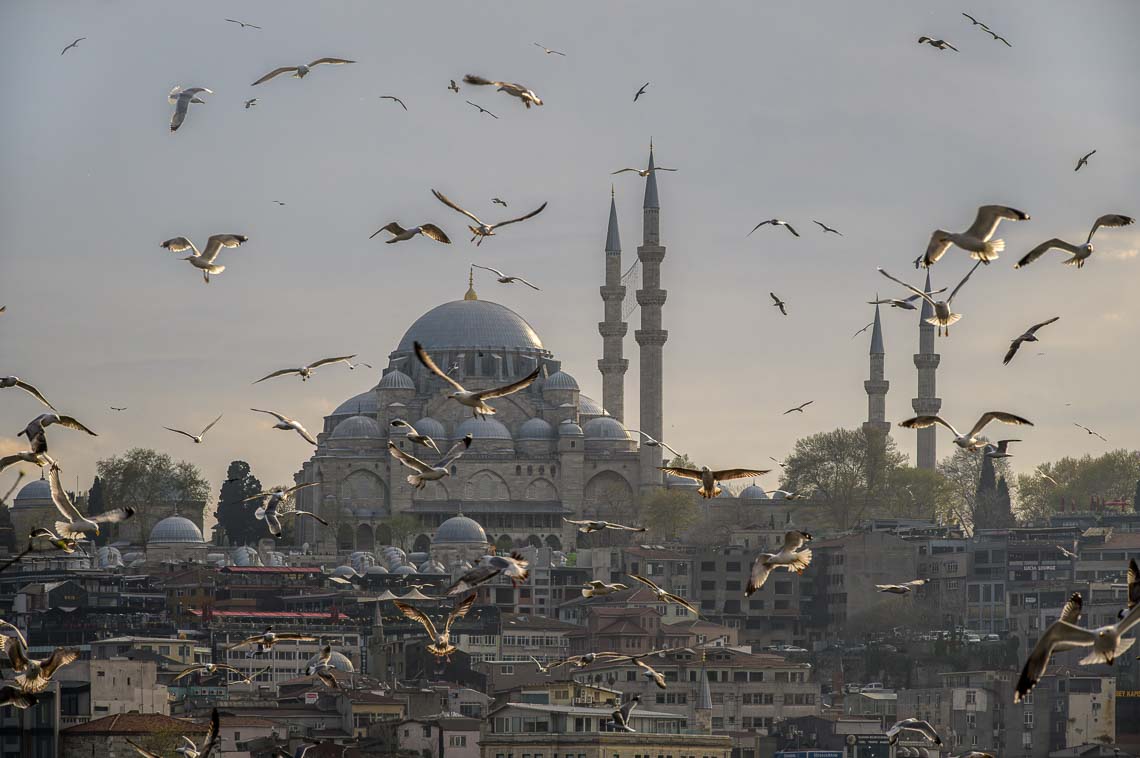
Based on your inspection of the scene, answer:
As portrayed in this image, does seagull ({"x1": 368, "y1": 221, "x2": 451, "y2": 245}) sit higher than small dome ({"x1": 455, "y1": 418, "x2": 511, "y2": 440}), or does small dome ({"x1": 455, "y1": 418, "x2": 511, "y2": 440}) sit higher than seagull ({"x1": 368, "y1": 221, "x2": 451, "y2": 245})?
small dome ({"x1": 455, "y1": 418, "x2": 511, "y2": 440})

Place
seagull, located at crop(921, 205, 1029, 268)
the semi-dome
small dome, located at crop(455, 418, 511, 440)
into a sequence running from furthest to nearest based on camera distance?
small dome, located at crop(455, 418, 511, 440) → the semi-dome → seagull, located at crop(921, 205, 1029, 268)

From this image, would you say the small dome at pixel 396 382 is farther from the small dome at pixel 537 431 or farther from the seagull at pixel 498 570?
the seagull at pixel 498 570

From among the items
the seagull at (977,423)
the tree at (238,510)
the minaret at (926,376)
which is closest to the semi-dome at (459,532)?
the tree at (238,510)

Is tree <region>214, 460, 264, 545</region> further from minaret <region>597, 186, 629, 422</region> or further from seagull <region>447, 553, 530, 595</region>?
seagull <region>447, 553, 530, 595</region>

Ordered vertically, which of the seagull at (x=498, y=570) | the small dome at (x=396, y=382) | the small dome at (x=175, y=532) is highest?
the small dome at (x=396, y=382)

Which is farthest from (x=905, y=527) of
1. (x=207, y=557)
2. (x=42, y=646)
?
(x=42, y=646)

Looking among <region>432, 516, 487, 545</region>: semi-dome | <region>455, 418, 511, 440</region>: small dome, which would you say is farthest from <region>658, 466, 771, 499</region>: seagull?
<region>455, 418, 511, 440</region>: small dome

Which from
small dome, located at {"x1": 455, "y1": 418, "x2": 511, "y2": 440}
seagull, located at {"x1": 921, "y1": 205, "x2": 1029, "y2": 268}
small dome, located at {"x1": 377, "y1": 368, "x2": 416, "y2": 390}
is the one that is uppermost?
small dome, located at {"x1": 377, "y1": 368, "x2": 416, "y2": 390}
